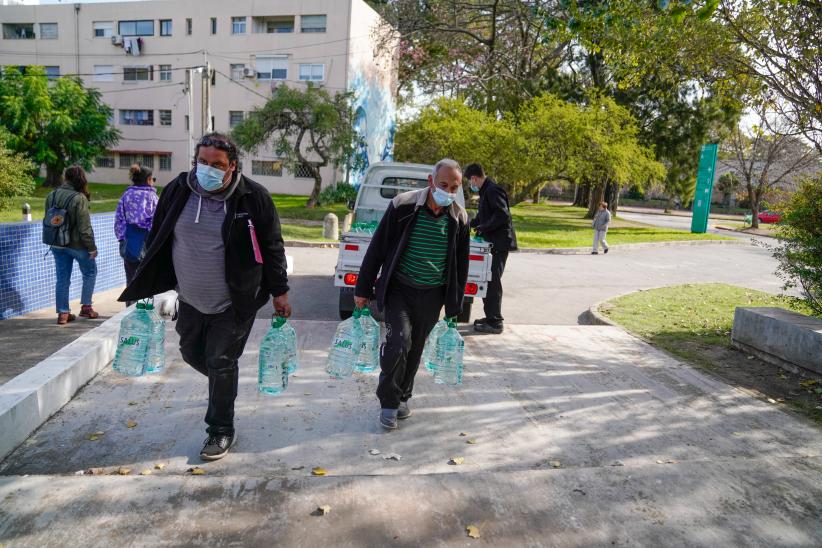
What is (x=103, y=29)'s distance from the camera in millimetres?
42500

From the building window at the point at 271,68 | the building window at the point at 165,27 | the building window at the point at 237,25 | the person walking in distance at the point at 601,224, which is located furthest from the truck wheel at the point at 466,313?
the building window at the point at 165,27

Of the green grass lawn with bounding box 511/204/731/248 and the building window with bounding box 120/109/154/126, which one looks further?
the building window with bounding box 120/109/154/126

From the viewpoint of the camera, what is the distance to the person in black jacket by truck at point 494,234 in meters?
7.47

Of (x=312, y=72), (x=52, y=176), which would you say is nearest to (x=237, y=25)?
(x=312, y=72)

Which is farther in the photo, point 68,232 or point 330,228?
point 330,228

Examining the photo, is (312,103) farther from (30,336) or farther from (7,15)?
(7,15)

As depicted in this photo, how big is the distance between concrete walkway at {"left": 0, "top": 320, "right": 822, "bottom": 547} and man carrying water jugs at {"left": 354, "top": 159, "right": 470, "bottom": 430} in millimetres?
531

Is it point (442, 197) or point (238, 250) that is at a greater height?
point (442, 197)

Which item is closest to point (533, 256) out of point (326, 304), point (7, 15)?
point (326, 304)

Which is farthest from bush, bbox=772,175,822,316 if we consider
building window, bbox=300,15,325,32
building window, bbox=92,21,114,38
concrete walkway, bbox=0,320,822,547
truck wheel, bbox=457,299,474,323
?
building window, bbox=92,21,114,38

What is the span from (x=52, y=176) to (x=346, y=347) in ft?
129

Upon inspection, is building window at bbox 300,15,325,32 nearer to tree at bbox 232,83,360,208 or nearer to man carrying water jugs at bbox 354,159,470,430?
tree at bbox 232,83,360,208

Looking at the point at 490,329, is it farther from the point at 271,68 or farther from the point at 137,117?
the point at 137,117

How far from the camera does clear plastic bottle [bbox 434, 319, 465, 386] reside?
4.94 meters
